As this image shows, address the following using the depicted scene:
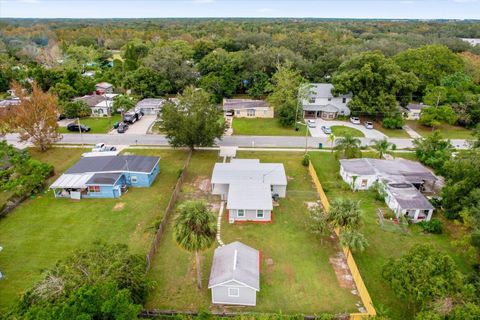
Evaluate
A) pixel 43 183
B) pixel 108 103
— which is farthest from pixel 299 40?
pixel 43 183

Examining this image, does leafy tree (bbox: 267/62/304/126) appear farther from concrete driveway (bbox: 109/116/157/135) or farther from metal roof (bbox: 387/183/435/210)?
metal roof (bbox: 387/183/435/210)

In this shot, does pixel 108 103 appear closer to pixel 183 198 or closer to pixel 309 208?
pixel 183 198

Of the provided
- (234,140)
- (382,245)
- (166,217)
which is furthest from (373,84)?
(166,217)

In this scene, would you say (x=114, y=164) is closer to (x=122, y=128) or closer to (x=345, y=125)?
(x=122, y=128)

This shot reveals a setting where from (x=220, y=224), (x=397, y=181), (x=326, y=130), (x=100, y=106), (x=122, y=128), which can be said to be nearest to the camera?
(x=220, y=224)

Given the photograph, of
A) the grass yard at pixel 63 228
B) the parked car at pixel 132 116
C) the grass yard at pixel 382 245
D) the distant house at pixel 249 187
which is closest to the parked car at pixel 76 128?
the parked car at pixel 132 116

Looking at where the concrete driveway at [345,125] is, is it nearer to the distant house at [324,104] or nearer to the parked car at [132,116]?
the distant house at [324,104]

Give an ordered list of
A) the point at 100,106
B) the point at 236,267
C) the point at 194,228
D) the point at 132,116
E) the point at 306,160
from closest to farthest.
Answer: the point at 194,228 → the point at 236,267 → the point at 306,160 → the point at 132,116 → the point at 100,106
